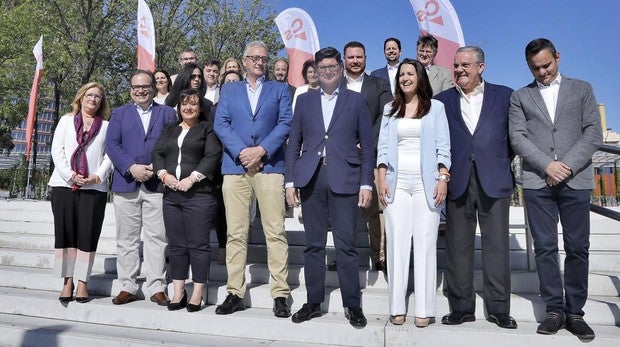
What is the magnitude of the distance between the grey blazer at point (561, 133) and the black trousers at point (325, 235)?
132cm

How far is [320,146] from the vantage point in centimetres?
348

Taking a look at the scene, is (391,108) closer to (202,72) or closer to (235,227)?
(235,227)

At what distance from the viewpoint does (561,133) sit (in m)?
3.16

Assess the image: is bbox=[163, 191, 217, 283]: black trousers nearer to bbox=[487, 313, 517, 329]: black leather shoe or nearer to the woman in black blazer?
the woman in black blazer

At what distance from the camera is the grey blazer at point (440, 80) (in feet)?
16.5

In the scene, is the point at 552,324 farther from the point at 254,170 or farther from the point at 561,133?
the point at 254,170

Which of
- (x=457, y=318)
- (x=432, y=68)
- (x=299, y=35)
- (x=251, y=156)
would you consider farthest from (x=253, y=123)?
(x=299, y=35)

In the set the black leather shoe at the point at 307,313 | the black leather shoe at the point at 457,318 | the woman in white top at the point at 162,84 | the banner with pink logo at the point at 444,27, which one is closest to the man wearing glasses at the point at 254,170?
the black leather shoe at the point at 307,313

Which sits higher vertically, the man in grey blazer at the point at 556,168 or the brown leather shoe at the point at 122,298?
the man in grey blazer at the point at 556,168

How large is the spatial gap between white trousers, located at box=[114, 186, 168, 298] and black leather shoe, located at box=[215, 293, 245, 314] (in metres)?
0.75

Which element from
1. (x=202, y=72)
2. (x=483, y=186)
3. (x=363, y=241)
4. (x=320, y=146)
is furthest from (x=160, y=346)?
(x=202, y=72)

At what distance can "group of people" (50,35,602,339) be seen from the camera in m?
3.17

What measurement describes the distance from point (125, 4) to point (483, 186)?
743 inches

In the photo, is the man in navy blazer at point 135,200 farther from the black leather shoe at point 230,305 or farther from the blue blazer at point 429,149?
the blue blazer at point 429,149
